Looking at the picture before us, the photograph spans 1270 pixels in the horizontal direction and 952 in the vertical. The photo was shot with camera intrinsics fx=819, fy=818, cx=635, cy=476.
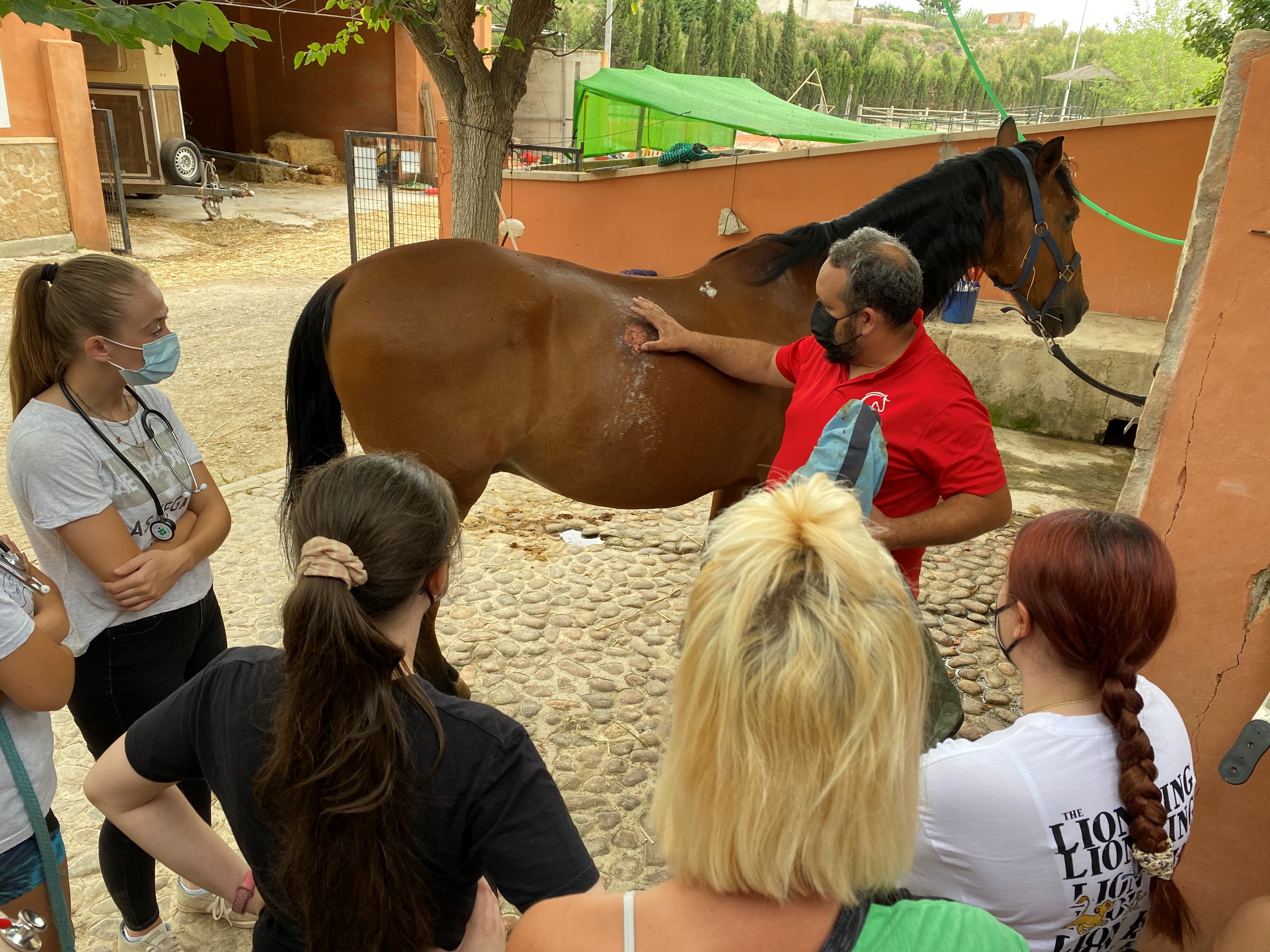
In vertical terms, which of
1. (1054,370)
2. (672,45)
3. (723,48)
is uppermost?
(723,48)

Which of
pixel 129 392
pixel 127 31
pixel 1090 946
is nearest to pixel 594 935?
pixel 1090 946

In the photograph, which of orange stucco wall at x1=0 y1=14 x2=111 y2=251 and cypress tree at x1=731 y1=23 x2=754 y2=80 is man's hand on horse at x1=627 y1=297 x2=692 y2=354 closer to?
orange stucco wall at x1=0 y1=14 x2=111 y2=251

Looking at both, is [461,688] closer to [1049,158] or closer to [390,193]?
[1049,158]

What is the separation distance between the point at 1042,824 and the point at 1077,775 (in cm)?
9

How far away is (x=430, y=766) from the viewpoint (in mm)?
1121

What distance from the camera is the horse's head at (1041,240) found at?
10.9 ft

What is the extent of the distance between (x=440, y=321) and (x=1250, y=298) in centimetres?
245

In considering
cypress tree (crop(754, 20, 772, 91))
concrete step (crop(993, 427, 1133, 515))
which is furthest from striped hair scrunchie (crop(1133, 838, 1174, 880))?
cypress tree (crop(754, 20, 772, 91))

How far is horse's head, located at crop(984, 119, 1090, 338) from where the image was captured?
3314 millimetres

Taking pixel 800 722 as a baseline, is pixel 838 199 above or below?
above

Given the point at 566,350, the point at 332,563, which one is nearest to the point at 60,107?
the point at 566,350

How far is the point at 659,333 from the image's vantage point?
3.13 meters

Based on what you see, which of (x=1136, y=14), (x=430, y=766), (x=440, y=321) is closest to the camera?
(x=430, y=766)

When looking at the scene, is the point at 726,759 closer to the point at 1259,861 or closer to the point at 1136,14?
the point at 1259,861
